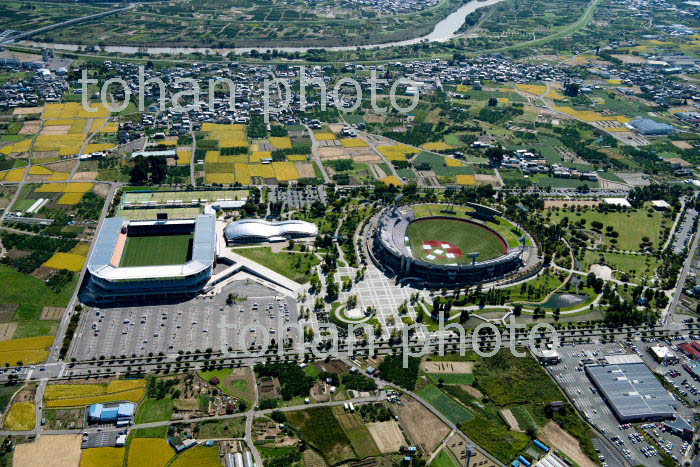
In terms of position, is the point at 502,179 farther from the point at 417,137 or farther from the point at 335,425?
the point at 335,425

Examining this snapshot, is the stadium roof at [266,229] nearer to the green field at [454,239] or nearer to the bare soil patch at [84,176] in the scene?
the green field at [454,239]

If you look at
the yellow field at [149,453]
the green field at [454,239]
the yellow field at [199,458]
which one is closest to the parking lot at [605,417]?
→ the green field at [454,239]

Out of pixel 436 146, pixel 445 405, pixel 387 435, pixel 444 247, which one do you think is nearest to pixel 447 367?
pixel 445 405

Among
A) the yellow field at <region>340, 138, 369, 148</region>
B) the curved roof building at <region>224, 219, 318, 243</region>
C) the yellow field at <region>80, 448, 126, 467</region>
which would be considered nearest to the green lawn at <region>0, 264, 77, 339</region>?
the yellow field at <region>80, 448, 126, 467</region>

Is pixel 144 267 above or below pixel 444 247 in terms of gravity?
above

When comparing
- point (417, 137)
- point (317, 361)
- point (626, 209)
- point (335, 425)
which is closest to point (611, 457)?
point (335, 425)

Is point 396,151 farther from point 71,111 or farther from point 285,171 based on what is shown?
point 71,111
